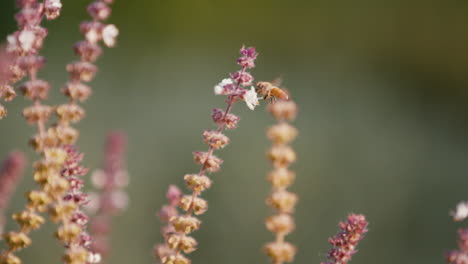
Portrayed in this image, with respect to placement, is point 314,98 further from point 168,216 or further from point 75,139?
point 75,139

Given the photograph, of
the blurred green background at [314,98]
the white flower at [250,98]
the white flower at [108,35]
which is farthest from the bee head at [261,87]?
the blurred green background at [314,98]

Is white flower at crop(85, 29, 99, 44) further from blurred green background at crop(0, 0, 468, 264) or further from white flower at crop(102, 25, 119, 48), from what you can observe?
blurred green background at crop(0, 0, 468, 264)

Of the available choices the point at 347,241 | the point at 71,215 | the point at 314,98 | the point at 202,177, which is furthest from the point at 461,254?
the point at 314,98

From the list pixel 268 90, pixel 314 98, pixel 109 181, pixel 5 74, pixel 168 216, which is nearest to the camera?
pixel 5 74

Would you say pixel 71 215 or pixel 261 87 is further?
pixel 261 87

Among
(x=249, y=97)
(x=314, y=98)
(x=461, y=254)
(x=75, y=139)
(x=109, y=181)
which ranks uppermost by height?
(x=314, y=98)
